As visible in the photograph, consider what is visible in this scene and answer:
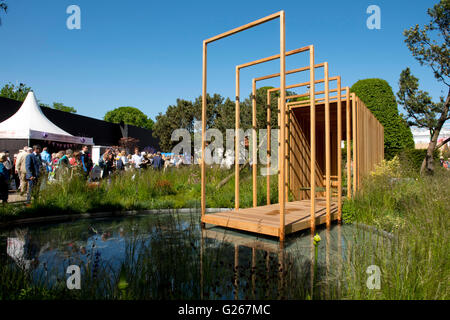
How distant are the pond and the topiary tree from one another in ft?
43.7

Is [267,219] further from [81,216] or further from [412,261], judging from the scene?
[81,216]

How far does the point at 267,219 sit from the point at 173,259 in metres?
2.40

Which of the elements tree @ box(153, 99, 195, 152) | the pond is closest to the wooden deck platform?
the pond

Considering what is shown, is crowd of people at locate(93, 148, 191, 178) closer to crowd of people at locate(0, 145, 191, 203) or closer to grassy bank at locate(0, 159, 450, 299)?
crowd of people at locate(0, 145, 191, 203)

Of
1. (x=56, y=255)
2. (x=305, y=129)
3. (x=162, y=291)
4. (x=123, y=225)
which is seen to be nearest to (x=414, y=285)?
(x=162, y=291)

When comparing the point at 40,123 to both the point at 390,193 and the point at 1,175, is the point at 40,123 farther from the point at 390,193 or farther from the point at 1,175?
the point at 390,193

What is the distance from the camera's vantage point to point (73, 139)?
14461 mm

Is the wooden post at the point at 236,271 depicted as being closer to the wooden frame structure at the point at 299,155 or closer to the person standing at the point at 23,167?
the wooden frame structure at the point at 299,155

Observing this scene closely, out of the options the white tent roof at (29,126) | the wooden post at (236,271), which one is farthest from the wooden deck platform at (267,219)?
the white tent roof at (29,126)

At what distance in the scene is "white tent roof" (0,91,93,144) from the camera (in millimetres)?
11836

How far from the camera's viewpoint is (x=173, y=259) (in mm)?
2779

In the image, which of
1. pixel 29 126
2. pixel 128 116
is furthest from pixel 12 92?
pixel 29 126

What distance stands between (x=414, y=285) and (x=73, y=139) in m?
15.2

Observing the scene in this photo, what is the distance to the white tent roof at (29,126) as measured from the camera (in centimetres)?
1184
